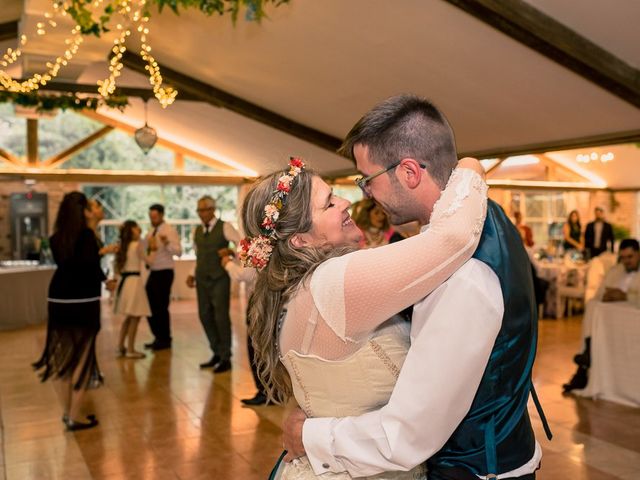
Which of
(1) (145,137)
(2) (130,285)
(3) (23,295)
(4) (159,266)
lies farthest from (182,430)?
(3) (23,295)

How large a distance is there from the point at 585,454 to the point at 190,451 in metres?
2.40

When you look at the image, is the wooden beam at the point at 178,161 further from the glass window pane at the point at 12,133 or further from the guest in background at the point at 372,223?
the guest in background at the point at 372,223

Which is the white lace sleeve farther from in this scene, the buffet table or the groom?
the buffet table

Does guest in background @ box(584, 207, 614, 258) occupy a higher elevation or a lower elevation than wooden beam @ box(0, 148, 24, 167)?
lower

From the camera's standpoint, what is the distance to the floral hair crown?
4.91 ft

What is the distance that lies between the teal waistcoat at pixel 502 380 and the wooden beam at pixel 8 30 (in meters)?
7.27

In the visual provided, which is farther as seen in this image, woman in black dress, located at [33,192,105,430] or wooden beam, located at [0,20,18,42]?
wooden beam, located at [0,20,18,42]

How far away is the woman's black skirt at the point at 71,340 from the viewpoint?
435cm

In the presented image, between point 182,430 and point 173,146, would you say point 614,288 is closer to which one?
point 182,430

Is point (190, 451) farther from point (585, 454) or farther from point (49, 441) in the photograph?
point (585, 454)

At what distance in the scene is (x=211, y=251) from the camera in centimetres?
613

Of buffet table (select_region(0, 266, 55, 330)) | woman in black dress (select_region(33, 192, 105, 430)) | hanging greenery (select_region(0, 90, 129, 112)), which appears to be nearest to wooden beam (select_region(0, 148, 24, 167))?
buffet table (select_region(0, 266, 55, 330))

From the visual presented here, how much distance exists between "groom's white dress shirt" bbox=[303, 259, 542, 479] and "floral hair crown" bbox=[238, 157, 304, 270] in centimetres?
44

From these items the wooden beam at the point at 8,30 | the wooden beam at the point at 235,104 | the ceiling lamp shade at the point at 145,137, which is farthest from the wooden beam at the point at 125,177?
the ceiling lamp shade at the point at 145,137
